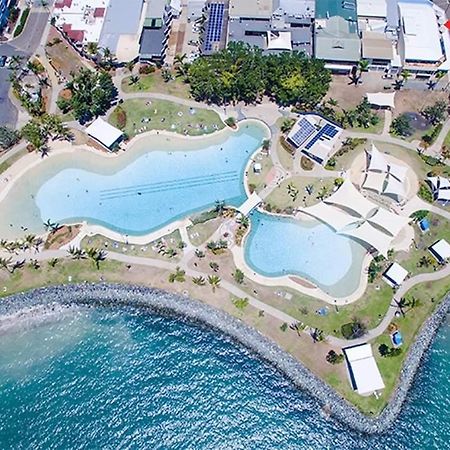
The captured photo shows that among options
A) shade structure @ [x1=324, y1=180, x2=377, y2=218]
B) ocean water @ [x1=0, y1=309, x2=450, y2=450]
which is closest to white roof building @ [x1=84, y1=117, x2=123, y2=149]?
ocean water @ [x1=0, y1=309, x2=450, y2=450]

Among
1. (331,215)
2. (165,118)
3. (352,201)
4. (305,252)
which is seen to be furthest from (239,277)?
(165,118)

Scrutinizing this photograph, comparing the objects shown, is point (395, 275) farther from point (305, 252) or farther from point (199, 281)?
point (199, 281)

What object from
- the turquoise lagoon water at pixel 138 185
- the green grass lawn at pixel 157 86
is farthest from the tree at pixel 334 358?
the green grass lawn at pixel 157 86

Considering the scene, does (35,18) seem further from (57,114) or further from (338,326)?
(338,326)

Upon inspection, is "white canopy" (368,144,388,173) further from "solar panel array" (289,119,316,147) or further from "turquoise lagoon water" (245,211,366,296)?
"turquoise lagoon water" (245,211,366,296)

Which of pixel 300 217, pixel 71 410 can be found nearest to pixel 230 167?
pixel 300 217

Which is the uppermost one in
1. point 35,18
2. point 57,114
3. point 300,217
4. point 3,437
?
point 35,18
